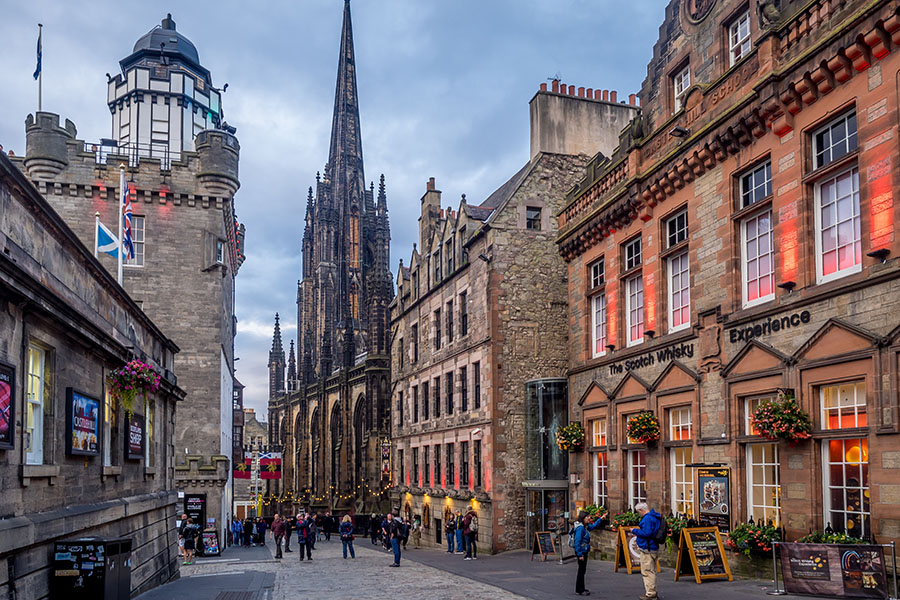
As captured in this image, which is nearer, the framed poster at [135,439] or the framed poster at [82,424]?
the framed poster at [82,424]

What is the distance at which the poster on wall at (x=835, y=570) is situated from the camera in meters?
12.3

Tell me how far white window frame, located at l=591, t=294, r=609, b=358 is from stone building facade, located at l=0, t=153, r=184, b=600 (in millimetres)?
11990

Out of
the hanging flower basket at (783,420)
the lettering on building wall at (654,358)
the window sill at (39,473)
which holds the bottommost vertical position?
the window sill at (39,473)

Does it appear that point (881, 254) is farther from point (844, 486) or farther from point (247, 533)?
point (247, 533)

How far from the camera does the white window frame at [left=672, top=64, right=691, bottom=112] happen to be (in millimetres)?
20438

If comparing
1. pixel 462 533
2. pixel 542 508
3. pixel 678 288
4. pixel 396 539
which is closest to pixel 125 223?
pixel 396 539

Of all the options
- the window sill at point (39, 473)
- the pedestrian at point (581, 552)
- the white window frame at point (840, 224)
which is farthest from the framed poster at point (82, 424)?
the white window frame at point (840, 224)

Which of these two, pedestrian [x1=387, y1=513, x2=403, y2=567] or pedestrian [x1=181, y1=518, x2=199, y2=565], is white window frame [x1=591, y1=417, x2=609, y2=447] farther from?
pedestrian [x1=181, y1=518, x2=199, y2=565]

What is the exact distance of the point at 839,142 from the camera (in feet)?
47.5

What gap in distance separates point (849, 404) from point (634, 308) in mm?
8495

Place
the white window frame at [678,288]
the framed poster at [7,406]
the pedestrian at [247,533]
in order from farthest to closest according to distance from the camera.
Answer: the pedestrian at [247,533]
the white window frame at [678,288]
the framed poster at [7,406]

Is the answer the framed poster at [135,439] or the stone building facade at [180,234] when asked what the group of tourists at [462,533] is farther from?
the framed poster at [135,439]

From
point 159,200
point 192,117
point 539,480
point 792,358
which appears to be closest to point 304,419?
point 192,117

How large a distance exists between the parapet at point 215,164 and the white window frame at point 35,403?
25.4 metres
